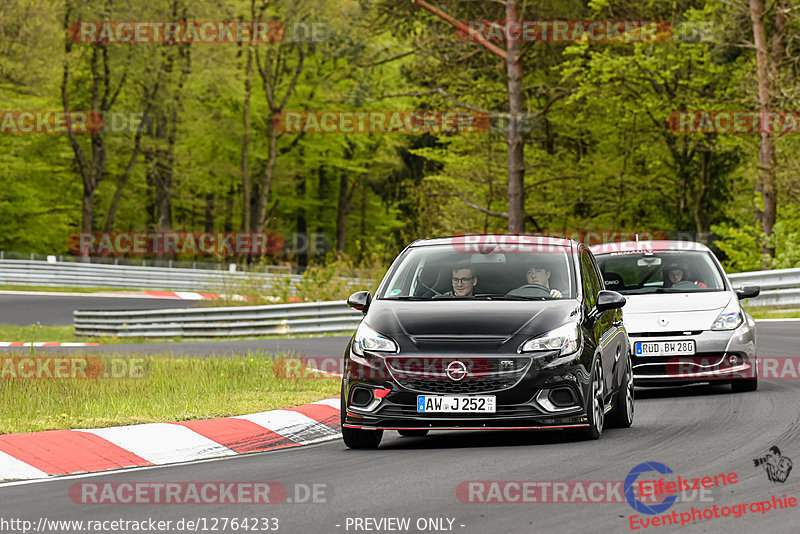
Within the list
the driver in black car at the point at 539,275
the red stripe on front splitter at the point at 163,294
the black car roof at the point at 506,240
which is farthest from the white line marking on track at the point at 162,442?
the red stripe on front splitter at the point at 163,294

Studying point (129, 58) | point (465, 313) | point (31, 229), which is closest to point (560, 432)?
point (465, 313)

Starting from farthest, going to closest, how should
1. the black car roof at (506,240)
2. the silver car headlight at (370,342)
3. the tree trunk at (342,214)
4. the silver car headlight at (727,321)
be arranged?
1. the tree trunk at (342,214)
2. the silver car headlight at (727,321)
3. the black car roof at (506,240)
4. the silver car headlight at (370,342)

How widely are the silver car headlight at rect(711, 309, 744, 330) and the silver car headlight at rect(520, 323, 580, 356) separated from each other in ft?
14.3

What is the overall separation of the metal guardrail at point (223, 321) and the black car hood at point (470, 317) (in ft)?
48.5

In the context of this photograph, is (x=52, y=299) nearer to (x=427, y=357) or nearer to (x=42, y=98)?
(x=42, y=98)

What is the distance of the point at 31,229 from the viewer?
2633 inches

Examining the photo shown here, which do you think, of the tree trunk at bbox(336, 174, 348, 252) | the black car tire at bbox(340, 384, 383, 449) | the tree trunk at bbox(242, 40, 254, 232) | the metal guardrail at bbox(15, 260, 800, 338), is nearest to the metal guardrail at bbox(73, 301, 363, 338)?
the metal guardrail at bbox(15, 260, 800, 338)

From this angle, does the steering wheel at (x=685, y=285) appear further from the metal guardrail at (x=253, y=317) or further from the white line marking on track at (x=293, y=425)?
the metal guardrail at (x=253, y=317)

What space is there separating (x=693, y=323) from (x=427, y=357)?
5.16 m

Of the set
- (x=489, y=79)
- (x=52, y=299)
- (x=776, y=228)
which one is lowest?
(x=52, y=299)

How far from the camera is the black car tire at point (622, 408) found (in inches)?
417

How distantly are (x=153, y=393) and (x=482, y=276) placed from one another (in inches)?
160

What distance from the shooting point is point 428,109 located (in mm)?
46844

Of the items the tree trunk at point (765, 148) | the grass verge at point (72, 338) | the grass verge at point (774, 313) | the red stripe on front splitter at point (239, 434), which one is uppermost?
the tree trunk at point (765, 148)
